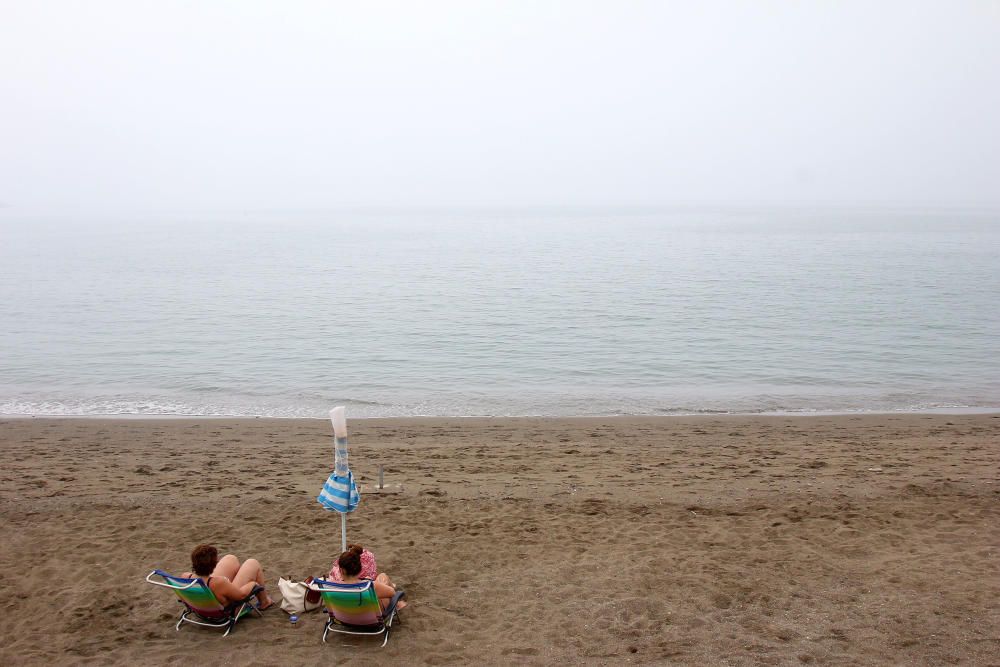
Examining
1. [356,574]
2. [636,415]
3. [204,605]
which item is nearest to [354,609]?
[356,574]

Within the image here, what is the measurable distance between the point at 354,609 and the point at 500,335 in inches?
914

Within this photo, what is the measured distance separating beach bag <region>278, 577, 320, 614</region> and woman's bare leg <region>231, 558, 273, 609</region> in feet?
0.51

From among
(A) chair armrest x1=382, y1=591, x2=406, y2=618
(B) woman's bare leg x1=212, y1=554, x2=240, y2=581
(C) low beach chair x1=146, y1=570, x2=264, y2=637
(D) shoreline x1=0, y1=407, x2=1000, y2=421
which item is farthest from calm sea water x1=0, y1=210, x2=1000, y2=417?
(A) chair armrest x1=382, y1=591, x2=406, y2=618

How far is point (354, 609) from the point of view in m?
6.60

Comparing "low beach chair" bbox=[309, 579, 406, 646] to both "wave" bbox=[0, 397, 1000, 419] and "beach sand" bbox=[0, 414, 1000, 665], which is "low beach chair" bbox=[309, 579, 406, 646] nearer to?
"beach sand" bbox=[0, 414, 1000, 665]

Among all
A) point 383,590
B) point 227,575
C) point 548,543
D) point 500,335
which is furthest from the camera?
point 500,335

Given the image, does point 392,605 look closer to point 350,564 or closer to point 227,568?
point 350,564

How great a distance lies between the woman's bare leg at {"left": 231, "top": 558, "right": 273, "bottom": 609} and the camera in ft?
23.2

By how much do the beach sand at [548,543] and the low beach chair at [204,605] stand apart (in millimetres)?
139

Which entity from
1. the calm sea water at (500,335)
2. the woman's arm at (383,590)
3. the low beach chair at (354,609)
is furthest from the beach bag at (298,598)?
the calm sea water at (500,335)

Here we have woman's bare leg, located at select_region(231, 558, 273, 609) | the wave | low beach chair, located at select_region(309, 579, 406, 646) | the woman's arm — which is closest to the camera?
low beach chair, located at select_region(309, 579, 406, 646)

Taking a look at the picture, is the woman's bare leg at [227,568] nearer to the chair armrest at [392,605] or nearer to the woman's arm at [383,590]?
the woman's arm at [383,590]

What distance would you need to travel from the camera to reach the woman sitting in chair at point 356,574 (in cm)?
668

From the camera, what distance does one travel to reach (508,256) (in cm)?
7150
